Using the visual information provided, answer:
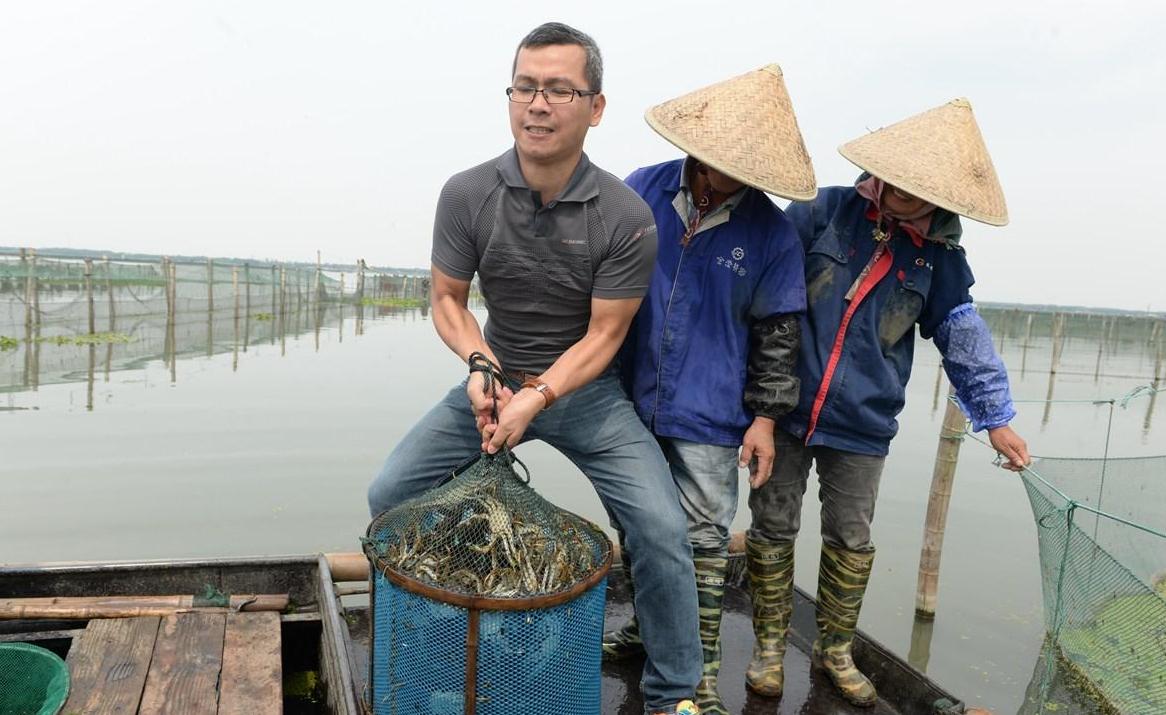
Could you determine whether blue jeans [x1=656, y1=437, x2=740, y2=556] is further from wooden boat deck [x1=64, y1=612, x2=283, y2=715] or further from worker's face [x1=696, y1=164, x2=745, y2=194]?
wooden boat deck [x1=64, y1=612, x2=283, y2=715]

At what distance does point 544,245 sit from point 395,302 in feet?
137

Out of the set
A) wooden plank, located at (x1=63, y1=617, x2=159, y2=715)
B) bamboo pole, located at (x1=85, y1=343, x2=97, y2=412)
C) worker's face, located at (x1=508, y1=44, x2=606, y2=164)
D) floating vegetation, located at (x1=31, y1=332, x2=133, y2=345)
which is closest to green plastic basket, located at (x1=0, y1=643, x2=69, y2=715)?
wooden plank, located at (x1=63, y1=617, x2=159, y2=715)

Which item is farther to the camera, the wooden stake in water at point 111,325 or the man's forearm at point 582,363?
the wooden stake in water at point 111,325

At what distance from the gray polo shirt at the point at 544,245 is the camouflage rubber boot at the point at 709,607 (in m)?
0.85

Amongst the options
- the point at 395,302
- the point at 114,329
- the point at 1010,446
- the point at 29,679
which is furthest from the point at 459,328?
the point at 395,302

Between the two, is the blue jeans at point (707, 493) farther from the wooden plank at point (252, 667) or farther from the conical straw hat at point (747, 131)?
the wooden plank at point (252, 667)

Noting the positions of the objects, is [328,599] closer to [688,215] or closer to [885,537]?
[688,215]

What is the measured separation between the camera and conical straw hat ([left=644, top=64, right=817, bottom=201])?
2.39 m

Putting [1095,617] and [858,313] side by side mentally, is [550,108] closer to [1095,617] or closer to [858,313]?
[858,313]

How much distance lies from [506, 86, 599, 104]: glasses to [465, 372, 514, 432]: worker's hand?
2.68 feet

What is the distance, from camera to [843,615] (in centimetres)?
288

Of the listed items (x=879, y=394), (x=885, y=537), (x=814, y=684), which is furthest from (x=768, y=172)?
(x=885, y=537)

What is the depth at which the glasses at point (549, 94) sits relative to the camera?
218 cm

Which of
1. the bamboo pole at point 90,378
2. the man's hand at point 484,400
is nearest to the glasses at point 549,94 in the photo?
the man's hand at point 484,400
